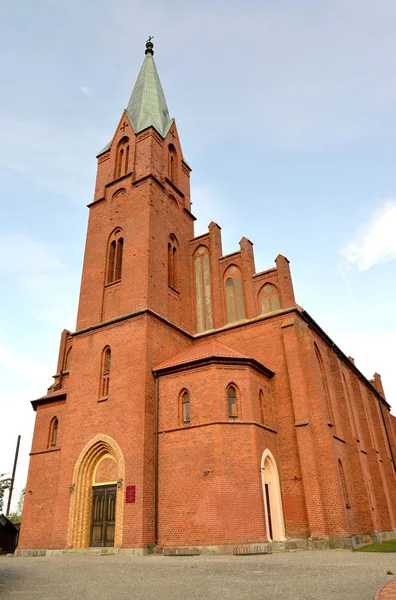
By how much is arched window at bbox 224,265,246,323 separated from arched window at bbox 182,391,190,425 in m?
5.77

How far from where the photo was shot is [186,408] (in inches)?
744

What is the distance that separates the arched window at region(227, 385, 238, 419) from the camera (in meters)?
18.1

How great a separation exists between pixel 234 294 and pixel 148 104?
1667cm

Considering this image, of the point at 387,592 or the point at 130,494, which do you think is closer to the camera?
the point at 387,592

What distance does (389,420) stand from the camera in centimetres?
3775

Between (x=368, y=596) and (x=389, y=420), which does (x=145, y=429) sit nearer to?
(x=368, y=596)

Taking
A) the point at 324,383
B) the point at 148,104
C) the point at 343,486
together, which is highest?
the point at 148,104

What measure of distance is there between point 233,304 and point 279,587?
16668mm

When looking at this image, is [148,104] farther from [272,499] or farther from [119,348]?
[272,499]

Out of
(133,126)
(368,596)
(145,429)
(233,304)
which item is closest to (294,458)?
(145,429)

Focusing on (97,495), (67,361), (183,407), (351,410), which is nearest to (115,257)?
(67,361)

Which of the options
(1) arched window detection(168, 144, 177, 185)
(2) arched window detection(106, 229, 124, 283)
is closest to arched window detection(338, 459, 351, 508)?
(2) arched window detection(106, 229, 124, 283)

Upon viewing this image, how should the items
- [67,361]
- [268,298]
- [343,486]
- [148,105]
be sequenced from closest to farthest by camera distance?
[343,486]
[268,298]
[67,361]
[148,105]

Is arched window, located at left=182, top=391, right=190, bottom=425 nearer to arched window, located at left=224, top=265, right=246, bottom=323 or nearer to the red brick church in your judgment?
the red brick church
